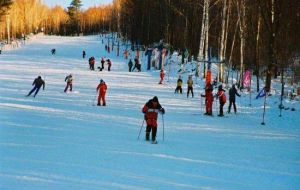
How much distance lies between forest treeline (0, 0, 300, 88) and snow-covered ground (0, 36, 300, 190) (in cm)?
694

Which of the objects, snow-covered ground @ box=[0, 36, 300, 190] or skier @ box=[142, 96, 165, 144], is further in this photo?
skier @ box=[142, 96, 165, 144]

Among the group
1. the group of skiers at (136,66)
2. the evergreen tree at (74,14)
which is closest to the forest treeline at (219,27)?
the group of skiers at (136,66)

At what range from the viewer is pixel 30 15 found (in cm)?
12600

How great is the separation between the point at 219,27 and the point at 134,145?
39.9 metres

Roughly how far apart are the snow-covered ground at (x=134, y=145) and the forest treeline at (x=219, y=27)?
22.8ft

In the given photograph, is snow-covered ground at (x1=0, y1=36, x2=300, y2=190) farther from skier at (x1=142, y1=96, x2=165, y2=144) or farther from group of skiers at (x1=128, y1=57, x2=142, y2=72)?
group of skiers at (x1=128, y1=57, x2=142, y2=72)

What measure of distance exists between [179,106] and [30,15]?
108454 millimetres

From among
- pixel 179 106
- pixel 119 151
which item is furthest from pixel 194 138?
pixel 179 106

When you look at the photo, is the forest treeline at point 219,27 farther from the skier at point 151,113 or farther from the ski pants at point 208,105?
the skier at point 151,113

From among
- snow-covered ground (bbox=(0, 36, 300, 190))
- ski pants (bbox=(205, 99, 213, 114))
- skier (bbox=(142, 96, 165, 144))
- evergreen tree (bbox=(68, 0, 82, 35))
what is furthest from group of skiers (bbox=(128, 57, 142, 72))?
evergreen tree (bbox=(68, 0, 82, 35))

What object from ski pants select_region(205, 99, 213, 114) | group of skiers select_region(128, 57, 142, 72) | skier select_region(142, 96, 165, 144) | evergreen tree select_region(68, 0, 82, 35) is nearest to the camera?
skier select_region(142, 96, 165, 144)

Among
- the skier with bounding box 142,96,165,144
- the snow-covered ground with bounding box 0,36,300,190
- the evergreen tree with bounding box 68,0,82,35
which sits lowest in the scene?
the snow-covered ground with bounding box 0,36,300,190

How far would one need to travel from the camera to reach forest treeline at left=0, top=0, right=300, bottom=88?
32438 mm

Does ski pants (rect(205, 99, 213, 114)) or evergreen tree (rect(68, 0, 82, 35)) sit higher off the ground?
evergreen tree (rect(68, 0, 82, 35))
